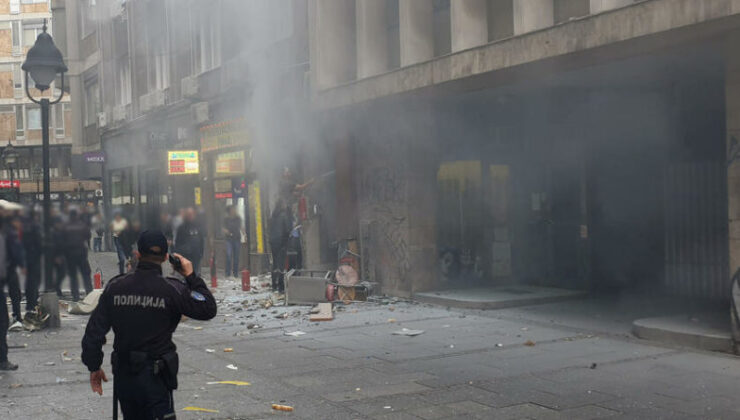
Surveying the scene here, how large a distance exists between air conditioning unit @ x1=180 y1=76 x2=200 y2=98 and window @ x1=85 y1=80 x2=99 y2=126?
1066 centimetres

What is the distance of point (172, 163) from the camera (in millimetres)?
20109

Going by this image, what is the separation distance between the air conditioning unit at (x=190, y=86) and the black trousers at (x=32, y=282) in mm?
8660

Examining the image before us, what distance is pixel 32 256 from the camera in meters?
11.5

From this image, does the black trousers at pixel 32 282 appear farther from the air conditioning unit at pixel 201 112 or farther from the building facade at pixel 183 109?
the air conditioning unit at pixel 201 112

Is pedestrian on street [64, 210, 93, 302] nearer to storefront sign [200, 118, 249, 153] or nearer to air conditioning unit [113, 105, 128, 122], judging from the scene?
storefront sign [200, 118, 249, 153]

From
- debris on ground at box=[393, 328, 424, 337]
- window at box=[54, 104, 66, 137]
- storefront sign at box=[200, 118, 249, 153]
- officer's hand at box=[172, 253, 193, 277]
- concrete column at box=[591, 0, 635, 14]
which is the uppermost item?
window at box=[54, 104, 66, 137]

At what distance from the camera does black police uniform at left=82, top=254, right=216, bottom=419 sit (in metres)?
3.83

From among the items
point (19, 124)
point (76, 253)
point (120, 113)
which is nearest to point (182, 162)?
point (120, 113)

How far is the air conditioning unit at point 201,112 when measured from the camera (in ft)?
62.6

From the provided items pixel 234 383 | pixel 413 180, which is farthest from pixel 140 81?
pixel 234 383

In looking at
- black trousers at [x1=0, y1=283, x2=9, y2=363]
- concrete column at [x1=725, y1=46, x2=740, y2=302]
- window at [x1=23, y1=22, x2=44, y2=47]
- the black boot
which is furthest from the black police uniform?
window at [x1=23, y1=22, x2=44, y2=47]

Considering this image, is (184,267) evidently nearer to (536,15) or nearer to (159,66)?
(536,15)

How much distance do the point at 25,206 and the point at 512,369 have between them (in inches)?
272

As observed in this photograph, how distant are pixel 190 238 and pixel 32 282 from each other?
3021 millimetres
